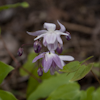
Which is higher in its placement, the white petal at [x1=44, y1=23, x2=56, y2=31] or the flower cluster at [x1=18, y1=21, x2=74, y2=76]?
the white petal at [x1=44, y1=23, x2=56, y2=31]

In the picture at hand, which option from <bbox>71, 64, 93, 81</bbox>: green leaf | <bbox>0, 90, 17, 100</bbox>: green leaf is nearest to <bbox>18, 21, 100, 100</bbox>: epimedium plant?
<bbox>71, 64, 93, 81</bbox>: green leaf

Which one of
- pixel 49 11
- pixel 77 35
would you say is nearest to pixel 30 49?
pixel 77 35

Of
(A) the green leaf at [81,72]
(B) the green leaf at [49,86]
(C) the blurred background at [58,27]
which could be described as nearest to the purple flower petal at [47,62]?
(A) the green leaf at [81,72]

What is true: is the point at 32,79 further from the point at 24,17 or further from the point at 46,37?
the point at 24,17

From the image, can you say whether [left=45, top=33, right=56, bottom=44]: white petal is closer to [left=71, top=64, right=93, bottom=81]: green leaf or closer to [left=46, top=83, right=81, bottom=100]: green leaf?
[left=71, top=64, right=93, bottom=81]: green leaf

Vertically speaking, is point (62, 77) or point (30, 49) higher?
point (62, 77)

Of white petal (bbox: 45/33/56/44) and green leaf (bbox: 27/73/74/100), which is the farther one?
green leaf (bbox: 27/73/74/100)

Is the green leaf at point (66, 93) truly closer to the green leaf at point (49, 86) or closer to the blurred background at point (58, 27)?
the green leaf at point (49, 86)
